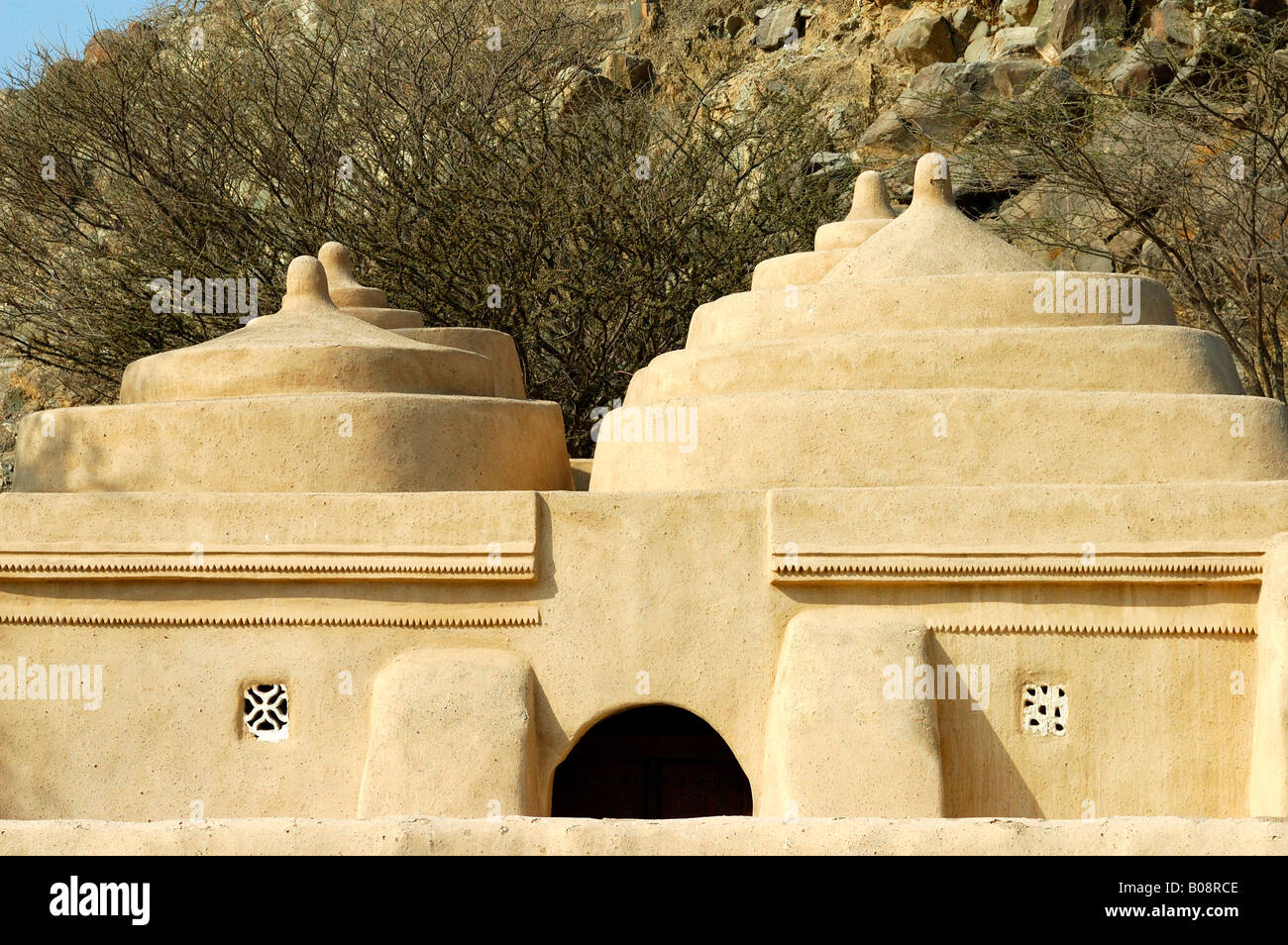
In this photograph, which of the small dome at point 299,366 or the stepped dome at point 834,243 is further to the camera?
the stepped dome at point 834,243

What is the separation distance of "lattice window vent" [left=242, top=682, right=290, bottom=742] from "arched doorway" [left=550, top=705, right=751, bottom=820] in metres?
1.52

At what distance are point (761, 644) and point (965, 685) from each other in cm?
97

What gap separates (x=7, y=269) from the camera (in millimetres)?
18328

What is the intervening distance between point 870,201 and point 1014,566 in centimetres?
417

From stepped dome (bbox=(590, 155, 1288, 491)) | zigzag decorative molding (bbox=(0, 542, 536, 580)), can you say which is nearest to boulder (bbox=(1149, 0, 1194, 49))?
stepped dome (bbox=(590, 155, 1288, 491))

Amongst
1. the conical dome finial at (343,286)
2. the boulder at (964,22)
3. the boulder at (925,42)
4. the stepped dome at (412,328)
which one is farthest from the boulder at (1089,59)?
the conical dome finial at (343,286)

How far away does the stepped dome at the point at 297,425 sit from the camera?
25.4 feet

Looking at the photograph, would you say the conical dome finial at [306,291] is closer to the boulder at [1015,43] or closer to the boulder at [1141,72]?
the boulder at [1141,72]

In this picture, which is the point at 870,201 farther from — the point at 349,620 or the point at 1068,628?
the point at 349,620

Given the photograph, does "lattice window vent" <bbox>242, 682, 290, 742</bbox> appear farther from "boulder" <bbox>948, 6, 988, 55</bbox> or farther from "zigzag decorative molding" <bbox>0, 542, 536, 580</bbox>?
"boulder" <bbox>948, 6, 988, 55</bbox>

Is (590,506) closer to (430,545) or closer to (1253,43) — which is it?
(430,545)

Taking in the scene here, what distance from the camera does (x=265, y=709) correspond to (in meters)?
7.47

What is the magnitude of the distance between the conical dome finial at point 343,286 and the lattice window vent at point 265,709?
11.7ft

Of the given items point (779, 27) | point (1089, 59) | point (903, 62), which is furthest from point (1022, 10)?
point (779, 27)
